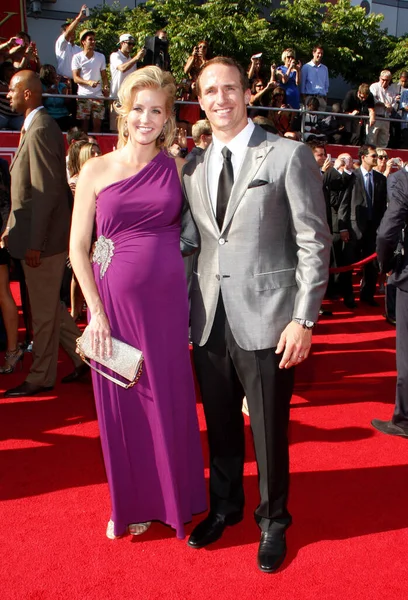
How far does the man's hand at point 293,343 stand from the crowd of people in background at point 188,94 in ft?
20.4

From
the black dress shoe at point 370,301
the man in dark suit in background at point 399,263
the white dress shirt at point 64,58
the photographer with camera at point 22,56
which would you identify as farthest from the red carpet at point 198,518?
the white dress shirt at point 64,58

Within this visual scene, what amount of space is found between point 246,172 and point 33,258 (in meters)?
2.43

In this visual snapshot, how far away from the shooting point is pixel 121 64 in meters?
10.2

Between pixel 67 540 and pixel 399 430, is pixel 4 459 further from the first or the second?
pixel 399 430

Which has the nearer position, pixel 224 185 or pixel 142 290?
pixel 224 185

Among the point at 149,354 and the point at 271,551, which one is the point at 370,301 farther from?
the point at 149,354

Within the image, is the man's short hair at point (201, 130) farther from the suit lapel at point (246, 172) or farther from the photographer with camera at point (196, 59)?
the photographer with camera at point (196, 59)

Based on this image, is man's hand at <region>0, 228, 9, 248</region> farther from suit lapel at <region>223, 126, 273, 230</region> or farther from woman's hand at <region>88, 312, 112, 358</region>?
suit lapel at <region>223, 126, 273, 230</region>

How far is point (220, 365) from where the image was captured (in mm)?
2672

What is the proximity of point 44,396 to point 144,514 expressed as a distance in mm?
2058

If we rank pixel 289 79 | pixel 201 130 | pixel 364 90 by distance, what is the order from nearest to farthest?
pixel 201 130 < pixel 289 79 < pixel 364 90

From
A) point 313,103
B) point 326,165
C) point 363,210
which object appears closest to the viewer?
point 363,210

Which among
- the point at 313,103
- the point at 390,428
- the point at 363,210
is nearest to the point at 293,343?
the point at 390,428

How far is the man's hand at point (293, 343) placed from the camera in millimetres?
2412
